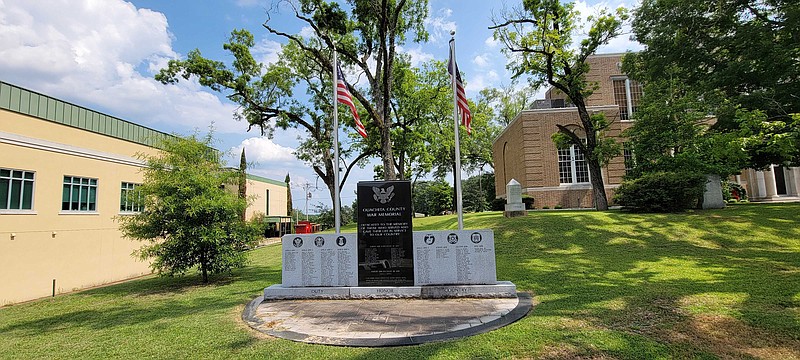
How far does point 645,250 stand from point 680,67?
1198cm

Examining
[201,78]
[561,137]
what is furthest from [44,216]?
[561,137]

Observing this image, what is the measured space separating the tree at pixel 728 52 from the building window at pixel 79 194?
2458cm

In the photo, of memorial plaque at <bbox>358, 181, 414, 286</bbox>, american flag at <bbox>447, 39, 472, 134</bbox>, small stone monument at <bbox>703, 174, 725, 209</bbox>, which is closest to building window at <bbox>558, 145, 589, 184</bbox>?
small stone monument at <bbox>703, 174, 725, 209</bbox>

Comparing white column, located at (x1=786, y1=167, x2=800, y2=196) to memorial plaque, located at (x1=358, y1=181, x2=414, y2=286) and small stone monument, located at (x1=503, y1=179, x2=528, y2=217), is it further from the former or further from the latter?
memorial plaque, located at (x1=358, y1=181, x2=414, y2=286)

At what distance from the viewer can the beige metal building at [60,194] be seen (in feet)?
42.4

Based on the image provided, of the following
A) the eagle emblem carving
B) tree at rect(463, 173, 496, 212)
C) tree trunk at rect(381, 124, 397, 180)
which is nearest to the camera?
the eagle emblem carving

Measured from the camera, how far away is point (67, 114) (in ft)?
50.8

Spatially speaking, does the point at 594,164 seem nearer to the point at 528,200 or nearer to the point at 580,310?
the point at 528,200

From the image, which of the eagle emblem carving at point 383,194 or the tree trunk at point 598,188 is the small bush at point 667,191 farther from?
the eagle emblem carving at point 383,194

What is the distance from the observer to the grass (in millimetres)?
4605

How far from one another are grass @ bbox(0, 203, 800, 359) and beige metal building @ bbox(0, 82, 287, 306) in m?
3.83

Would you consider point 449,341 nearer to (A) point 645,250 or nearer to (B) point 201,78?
(A) point 645,250

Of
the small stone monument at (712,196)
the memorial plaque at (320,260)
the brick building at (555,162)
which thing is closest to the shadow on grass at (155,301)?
the memorial plaque at (320,260)

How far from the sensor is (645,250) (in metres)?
11.1
